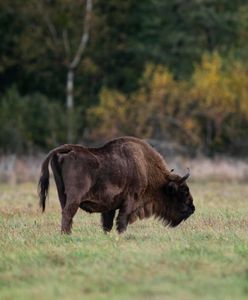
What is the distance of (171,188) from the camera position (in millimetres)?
16484

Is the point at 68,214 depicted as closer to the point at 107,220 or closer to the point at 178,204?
the point at 107,220

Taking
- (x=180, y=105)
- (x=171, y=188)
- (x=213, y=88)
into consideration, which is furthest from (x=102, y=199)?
(x=180, y=105)

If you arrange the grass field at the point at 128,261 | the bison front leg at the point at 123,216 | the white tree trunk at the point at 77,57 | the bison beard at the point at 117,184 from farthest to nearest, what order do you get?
1. the white tree trunk at the point at 77,57
2. the bison front leg at the point at 123,216
3. the bison beard at the point at 117,184
4. the grass field at the point at 128,261

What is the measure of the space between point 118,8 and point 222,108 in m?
9.44

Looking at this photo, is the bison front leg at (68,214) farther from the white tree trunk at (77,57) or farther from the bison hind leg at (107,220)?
the white tree trunk at (77,57)

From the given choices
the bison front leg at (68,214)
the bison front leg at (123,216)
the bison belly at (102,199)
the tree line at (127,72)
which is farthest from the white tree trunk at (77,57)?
the bison front leg at (68,214)

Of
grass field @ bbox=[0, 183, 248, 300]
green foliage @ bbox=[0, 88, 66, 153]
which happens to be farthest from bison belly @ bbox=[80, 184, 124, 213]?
green foliage @ bbox=[0, 88, 66, 153]

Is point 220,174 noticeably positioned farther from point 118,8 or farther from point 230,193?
point 118,8

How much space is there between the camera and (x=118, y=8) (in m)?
49.7

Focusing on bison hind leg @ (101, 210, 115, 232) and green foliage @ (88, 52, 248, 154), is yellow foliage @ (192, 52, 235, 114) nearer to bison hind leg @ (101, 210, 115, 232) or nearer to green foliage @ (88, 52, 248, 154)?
green foliage @ (88, 52, 248, 154)

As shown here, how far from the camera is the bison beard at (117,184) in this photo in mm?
14930

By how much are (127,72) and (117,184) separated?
34256 mm

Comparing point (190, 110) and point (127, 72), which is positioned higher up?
point (127, 72)

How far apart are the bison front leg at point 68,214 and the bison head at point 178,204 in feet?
7.36
